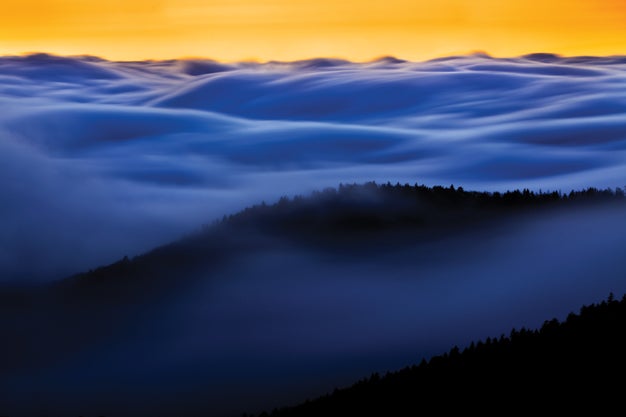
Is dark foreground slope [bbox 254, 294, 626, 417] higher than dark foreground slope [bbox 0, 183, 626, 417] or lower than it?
lower

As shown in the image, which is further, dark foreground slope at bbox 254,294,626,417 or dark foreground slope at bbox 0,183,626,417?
dark foreground slope at bbox 0,183,626,417

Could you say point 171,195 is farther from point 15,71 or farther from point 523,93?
point 15,71

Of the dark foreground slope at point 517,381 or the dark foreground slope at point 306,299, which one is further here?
the dark foreground slope at point 306,299

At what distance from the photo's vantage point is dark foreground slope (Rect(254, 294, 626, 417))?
61.9 feet

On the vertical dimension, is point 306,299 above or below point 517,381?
above

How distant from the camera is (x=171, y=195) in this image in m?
90.4

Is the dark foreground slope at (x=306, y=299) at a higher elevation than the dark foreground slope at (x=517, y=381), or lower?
higher

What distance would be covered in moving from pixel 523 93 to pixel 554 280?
59.7 m

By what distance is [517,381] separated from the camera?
20.7 meters

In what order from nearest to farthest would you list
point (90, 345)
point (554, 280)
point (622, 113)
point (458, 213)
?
point (554, 280) < point (90, 345) < point (458, 213) < point (622, 113)

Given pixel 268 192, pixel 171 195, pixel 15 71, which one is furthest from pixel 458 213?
pixel 15 71

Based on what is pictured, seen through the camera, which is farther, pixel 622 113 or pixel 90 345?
pixel 622 113

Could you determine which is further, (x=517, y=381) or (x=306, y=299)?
(x=306, y=299)

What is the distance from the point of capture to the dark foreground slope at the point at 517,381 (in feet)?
61.9
